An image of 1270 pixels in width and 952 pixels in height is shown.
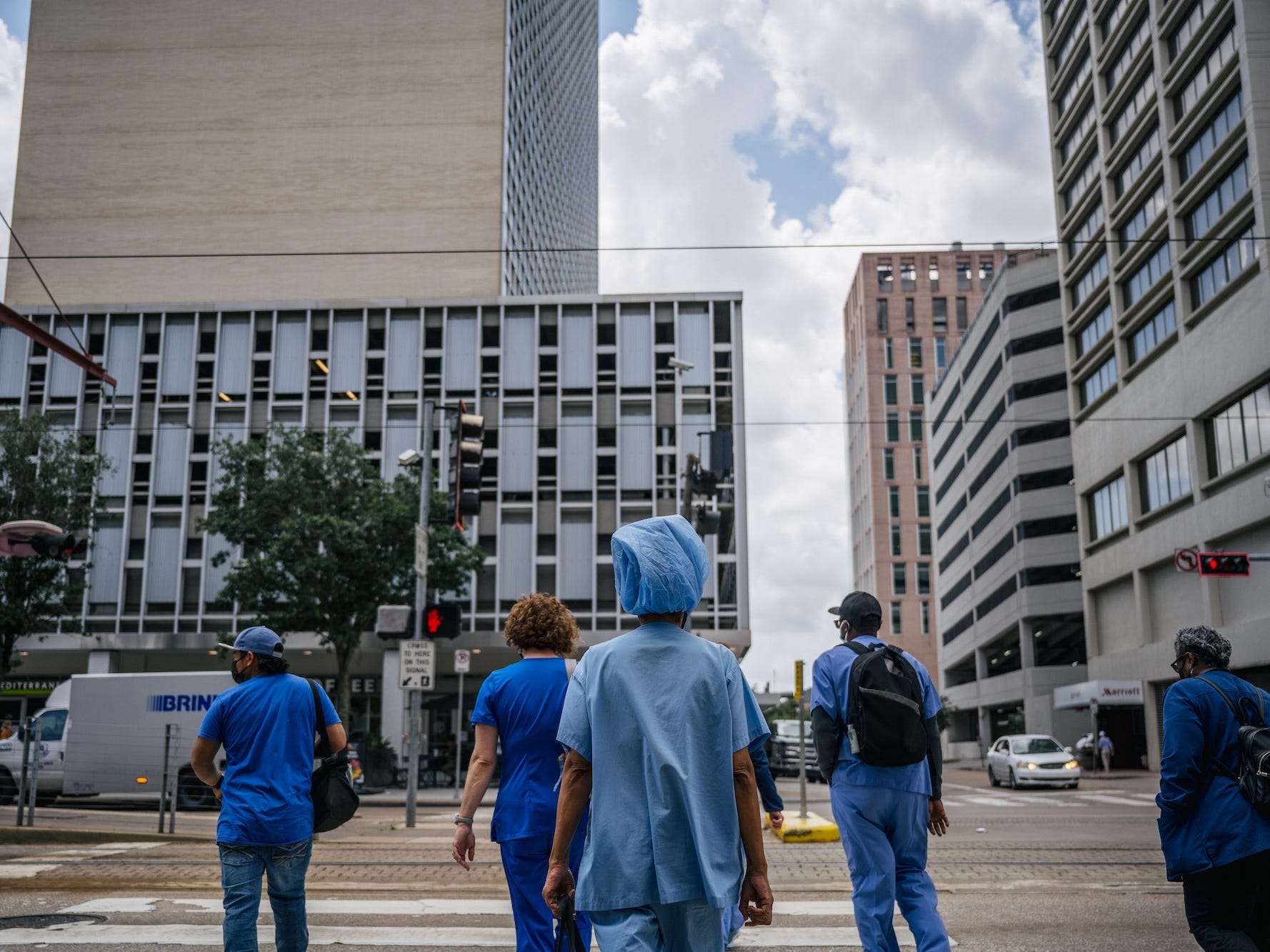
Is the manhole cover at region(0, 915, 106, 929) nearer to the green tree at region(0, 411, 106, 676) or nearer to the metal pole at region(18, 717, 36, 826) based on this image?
the metal pole at region(18, 717, 36, 826)

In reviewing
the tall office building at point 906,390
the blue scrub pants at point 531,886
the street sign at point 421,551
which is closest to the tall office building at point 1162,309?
the street sign at point 421,551

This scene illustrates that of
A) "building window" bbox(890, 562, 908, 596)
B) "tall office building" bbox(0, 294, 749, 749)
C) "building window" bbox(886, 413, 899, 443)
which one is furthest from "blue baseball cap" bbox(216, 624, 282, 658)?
"building window" bbox(886, 413, 899, 443)

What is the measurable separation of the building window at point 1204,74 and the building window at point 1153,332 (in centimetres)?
670

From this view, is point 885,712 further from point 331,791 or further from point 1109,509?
point 1109,509

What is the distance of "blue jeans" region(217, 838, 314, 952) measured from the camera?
16.0 feet

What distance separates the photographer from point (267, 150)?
53.6 meters

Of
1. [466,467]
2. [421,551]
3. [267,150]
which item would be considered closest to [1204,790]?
[466,467]

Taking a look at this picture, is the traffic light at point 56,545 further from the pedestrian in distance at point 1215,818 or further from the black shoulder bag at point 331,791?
the pedestrian in distance at point 1215,818

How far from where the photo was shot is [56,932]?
731 cm

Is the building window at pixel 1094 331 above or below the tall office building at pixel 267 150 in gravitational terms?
below

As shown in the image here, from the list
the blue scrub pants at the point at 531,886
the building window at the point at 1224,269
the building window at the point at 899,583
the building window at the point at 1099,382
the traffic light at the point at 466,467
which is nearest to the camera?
the blue scrub pants at the point at 531,886

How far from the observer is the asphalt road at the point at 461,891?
7.23 m

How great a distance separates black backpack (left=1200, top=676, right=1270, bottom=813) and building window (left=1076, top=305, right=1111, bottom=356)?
45304 millimetres

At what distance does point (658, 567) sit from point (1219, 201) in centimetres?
3984
